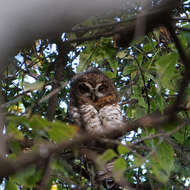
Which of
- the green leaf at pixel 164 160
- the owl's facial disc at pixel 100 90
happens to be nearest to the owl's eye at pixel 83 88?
the owl's facial disc at pixel 100 90

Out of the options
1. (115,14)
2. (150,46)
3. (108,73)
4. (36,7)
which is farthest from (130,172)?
(36,7)

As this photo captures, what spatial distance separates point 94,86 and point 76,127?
2.62 metres

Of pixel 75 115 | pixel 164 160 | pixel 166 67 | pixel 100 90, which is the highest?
pixel 100 90

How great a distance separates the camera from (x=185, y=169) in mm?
2584

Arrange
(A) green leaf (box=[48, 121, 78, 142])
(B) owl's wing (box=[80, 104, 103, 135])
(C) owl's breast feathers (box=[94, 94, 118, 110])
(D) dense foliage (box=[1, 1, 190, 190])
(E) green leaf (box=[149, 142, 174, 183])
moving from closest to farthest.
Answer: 1. (A) green leaf (box=[48, 121, 78, 142])
2. (D) dense foliage (box=[1, 1, 190, 190])
3. (E) green leaf (box=[149, 142, 174, 183])
4. (B) owl's wing (box=[80, 104, 103, 135])
5. (C) owl's breast feathers (box=[94, 94, 118, 110])

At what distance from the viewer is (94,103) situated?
3824mm

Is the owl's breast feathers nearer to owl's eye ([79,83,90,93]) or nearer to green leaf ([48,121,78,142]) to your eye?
owl's eye ([79,83,90,93])

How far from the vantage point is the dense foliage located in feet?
4.82

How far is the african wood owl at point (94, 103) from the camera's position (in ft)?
11.2

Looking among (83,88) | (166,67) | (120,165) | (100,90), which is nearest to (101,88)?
(100,90)

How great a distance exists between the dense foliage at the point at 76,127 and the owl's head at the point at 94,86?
0.53 feet

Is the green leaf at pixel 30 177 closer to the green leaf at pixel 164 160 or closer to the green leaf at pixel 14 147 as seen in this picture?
the green leaf at pixel 14 147

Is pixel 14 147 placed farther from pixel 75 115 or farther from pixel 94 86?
pixel 94 86

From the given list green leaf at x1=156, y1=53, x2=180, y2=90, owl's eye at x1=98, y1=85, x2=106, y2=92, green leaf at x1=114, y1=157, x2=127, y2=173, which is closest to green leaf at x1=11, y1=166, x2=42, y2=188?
green leaf at x1=114, y1=157, x2=127, y2=173
